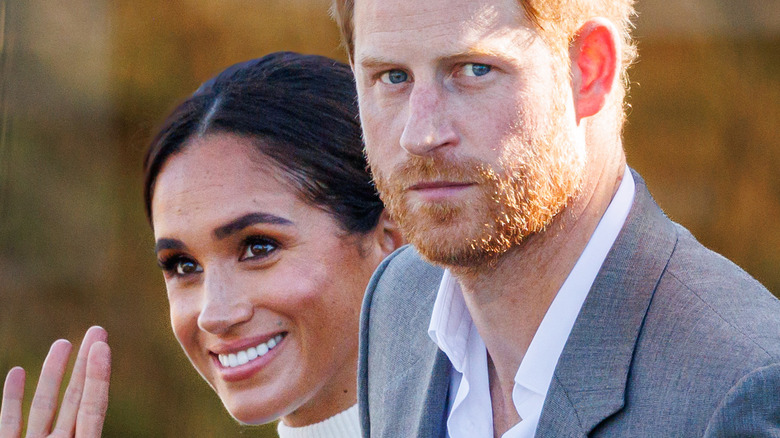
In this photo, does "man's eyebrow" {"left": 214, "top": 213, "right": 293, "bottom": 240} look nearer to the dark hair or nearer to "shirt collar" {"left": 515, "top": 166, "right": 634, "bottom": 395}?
the dark hair

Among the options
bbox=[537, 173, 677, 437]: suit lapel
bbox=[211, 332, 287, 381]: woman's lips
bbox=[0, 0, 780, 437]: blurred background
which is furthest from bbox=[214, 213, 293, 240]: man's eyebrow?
bbox=[0, 0, 780, 437]: blurred background

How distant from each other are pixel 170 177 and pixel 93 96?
2.08 meters

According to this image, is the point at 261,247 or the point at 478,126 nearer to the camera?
the point at 478,126

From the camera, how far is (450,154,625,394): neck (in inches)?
70.6

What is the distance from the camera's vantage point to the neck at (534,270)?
70.6 inches

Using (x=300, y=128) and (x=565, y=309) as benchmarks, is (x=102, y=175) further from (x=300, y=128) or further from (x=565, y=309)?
(x=565, y=309)

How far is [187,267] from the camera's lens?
2713mm

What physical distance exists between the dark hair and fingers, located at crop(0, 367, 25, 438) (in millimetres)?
668

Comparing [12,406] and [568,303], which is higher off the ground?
[12,406]

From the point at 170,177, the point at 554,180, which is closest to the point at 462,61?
the point at 554,180

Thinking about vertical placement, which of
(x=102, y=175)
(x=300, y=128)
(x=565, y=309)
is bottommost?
(x=565, y=309)

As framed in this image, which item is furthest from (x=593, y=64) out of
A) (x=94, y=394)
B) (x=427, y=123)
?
(x=94, y=394)

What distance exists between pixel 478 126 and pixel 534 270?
302 millimetres

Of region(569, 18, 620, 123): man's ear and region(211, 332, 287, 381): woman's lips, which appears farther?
region(211, 332, 287, 381): woman's lips
